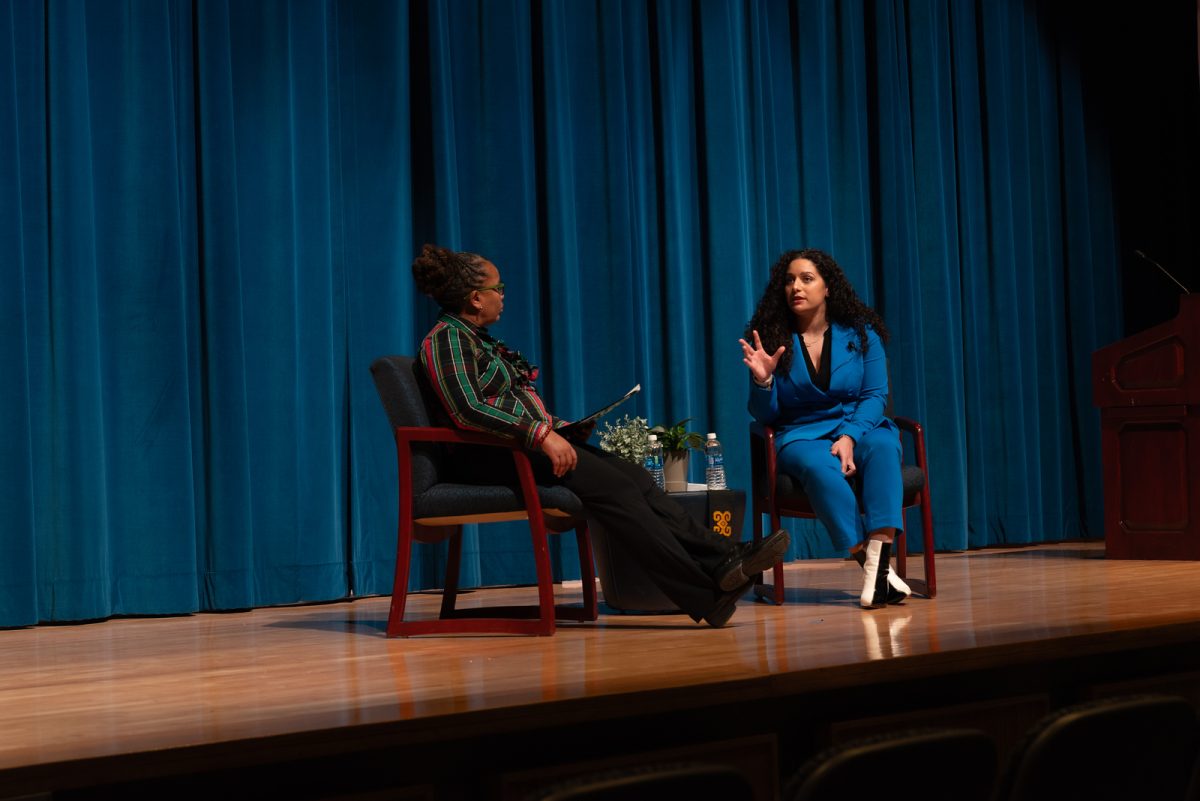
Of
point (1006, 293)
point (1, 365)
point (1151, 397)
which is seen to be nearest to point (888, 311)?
point (1006, 293)

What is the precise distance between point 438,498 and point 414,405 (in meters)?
0.27

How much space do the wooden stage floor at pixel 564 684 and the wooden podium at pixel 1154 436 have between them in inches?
43.4

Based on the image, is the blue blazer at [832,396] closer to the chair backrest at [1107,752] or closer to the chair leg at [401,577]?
the chair leg at [401,577]

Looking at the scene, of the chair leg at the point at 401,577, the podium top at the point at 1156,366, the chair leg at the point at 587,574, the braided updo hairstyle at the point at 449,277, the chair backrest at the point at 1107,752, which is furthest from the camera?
the podium top at the point at 1156,366

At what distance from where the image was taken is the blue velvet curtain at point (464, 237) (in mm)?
4297

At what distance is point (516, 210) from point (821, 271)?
4.63 feet

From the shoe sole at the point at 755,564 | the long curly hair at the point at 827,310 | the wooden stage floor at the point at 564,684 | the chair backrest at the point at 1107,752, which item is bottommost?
the wooden stage floor at the point at 564,684

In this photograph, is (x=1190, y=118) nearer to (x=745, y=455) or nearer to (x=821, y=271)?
(x=745, y=455)

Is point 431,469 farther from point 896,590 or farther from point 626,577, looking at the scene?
point 896,590

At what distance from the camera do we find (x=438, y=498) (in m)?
3.31

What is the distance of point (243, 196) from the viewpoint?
462cm

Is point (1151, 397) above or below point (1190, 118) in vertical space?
below

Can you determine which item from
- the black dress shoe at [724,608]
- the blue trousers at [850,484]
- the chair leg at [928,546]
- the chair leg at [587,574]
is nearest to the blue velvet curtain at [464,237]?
A: the chair leg at [587,574]

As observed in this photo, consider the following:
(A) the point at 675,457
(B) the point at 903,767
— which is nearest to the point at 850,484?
(A) the point at 675,457
